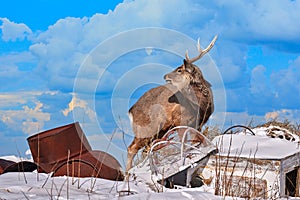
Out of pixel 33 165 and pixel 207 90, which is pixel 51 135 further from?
pixel 207 90

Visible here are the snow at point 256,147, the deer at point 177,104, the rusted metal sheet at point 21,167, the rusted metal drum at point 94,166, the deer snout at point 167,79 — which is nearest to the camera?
the rusted metal drum at point 94,166

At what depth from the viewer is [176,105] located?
362 inches

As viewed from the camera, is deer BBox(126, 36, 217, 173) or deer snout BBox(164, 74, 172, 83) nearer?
deer snout BBox(164, 74, 172, 83)

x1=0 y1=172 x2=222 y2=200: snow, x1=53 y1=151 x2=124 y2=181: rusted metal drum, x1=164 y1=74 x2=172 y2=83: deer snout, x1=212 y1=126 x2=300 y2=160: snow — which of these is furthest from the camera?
x1=164 y1=74 x2=172 y2=83: deer snout

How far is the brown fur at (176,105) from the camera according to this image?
29.6 ft

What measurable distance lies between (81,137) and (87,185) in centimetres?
145

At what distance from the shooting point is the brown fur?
29.6 ft

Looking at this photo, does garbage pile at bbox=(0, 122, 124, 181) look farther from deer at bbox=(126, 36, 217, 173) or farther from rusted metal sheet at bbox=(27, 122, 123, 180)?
deer at bbox=(126, 36, 217, 173)

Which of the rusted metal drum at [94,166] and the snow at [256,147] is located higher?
the snow at [256,147]

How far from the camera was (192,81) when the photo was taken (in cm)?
906

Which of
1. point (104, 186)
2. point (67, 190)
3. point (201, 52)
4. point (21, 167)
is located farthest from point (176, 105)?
point (67, 190)

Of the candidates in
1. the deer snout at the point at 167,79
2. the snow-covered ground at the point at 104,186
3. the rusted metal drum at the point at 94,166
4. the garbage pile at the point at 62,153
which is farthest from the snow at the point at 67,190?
the deer snout at the point at 167,79

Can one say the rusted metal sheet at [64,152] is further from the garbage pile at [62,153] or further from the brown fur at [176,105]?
the brown fur at [176,105]

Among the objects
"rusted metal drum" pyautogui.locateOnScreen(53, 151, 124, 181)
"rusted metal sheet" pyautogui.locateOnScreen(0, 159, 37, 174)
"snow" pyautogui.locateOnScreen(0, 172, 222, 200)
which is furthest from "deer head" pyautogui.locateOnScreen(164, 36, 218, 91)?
"snow" pyautogui.locateOnScreen(0, 172, 222, 200)
